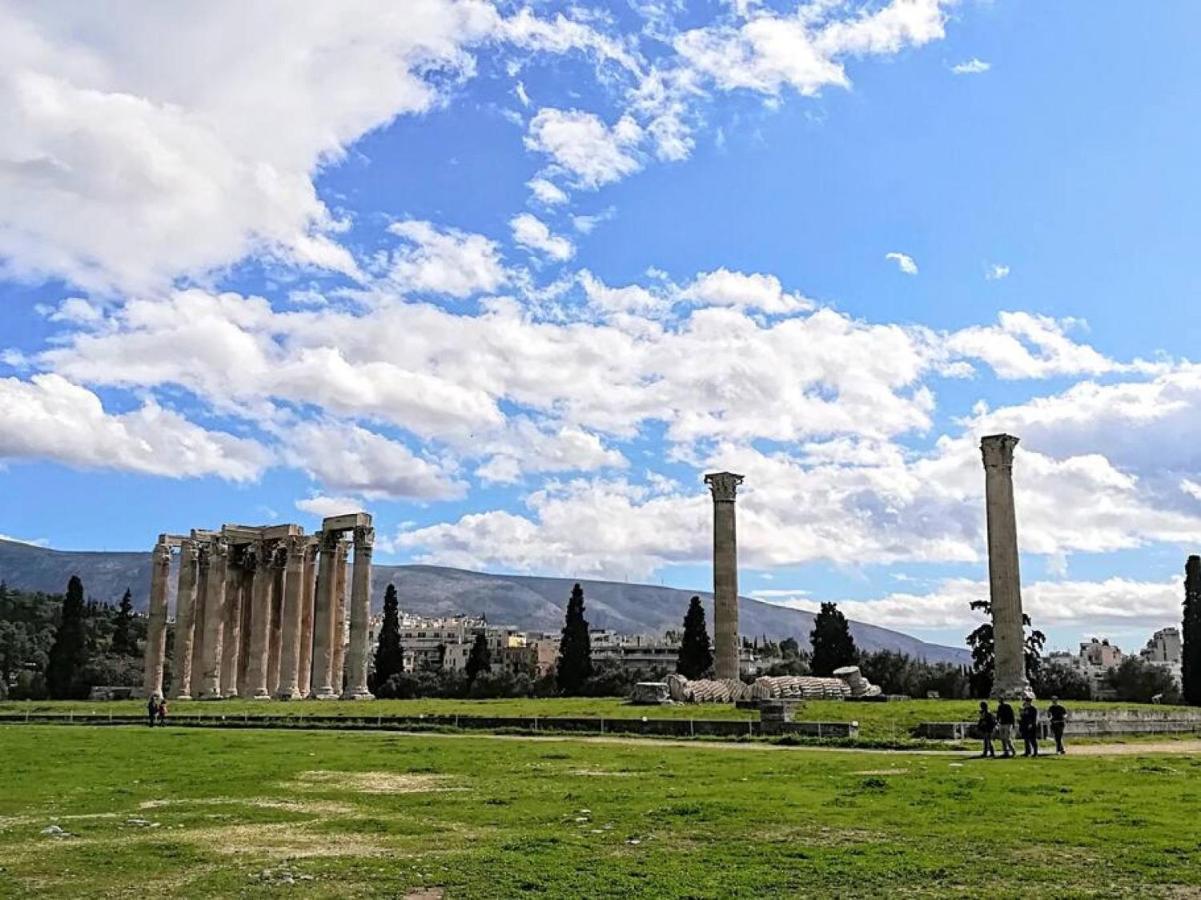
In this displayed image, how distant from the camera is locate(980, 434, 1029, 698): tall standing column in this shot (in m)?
56.5

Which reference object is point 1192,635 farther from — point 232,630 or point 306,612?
point 232,630

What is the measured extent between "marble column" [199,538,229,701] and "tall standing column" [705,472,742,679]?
3318 cm

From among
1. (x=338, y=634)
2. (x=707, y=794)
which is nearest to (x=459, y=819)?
(x=707, y=794)

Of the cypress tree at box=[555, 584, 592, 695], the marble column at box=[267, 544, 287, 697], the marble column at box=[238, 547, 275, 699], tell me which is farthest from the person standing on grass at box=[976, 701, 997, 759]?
the cypress tree at box=[555, 584, 592, 695]

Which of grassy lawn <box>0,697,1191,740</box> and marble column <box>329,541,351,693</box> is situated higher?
marble column <box>329,541,351,693</box>

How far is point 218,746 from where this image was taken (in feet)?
120

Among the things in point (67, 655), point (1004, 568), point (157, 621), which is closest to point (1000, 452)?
point (1004, 568)

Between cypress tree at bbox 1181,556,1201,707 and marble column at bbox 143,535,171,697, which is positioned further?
marble column at bbox 143,535,171,697

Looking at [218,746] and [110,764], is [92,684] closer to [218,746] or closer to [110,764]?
[218,746]

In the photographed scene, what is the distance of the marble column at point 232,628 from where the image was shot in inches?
3246

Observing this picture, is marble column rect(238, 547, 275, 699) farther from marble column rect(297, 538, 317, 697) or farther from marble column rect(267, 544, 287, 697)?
marble column rect(297, 538, 317, 697)

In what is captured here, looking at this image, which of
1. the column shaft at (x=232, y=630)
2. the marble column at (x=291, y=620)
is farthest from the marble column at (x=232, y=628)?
the marble column at (x=291, y=620)

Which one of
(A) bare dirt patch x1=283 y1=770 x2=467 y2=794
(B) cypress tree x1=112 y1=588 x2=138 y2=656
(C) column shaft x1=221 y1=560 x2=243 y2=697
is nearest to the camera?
(A) bare dirt patch x1=283 y1=770 x2=467 y2=794

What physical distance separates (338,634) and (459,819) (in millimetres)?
66078
